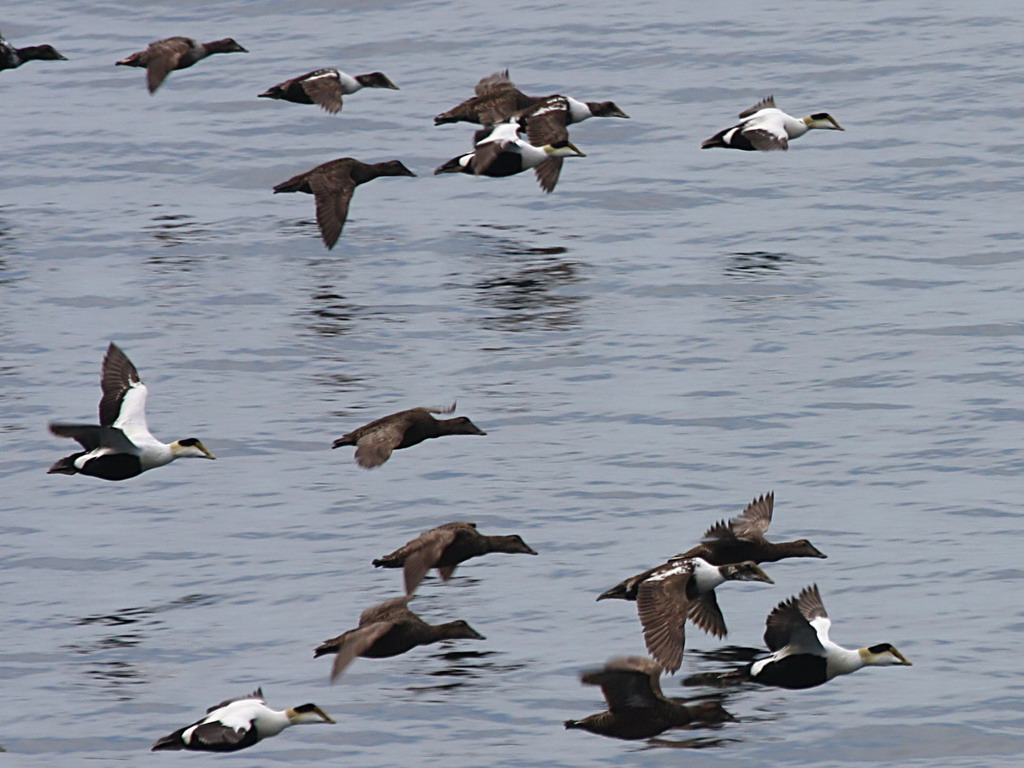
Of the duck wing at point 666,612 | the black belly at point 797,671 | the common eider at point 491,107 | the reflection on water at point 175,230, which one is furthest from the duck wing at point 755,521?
the reflection on water at point 175,230

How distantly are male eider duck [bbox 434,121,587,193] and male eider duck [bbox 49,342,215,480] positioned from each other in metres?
7.97

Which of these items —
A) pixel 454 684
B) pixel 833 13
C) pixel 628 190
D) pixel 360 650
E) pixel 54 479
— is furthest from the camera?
pixel 833 13

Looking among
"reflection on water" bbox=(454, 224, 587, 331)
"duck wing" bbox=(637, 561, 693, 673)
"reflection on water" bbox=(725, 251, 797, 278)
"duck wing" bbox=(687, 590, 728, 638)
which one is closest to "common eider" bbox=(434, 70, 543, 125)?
"reflection on water" bbox=(454, 224, 587, 331)

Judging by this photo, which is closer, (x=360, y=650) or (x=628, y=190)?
(x=360, y=650)

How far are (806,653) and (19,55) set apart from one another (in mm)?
20613

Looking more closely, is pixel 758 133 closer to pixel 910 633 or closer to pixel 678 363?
pixel 678 363

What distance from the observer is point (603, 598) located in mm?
18609

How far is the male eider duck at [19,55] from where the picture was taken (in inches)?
1298

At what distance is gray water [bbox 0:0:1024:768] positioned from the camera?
18219 mm

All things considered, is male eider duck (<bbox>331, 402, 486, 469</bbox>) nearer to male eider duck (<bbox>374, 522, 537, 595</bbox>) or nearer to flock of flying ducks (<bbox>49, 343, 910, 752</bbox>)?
flock of flying ducks (<bbox>49, 343, 910, 752</bbox>)

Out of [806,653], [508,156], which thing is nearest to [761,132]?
[508,156]

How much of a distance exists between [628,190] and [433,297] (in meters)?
5.86

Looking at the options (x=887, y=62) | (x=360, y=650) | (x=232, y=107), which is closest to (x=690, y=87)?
(x=887, y=62)

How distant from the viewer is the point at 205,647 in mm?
19062
